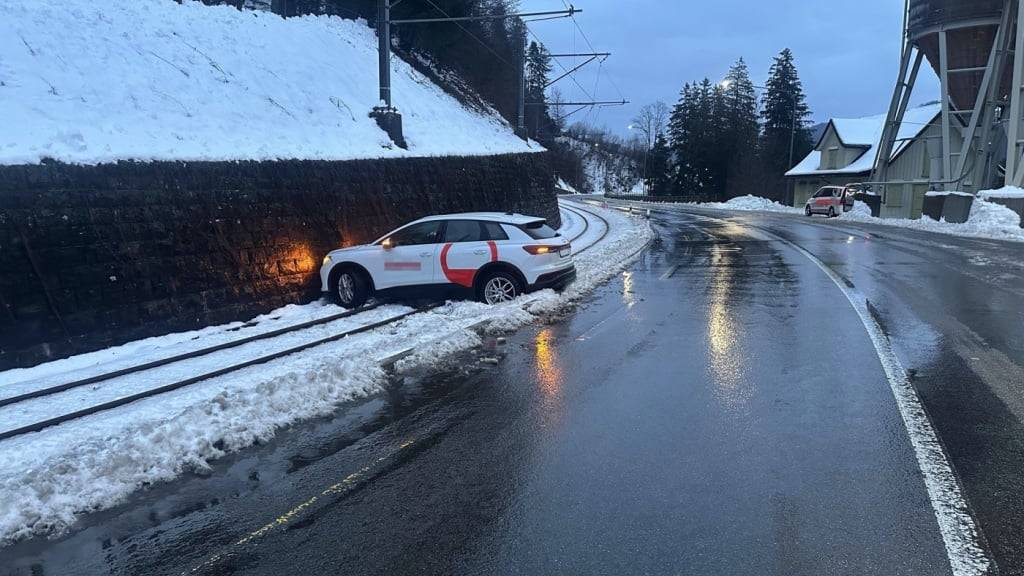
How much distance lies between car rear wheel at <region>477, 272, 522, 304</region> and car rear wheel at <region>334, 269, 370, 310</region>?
7.08ft

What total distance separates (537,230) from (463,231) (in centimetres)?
124

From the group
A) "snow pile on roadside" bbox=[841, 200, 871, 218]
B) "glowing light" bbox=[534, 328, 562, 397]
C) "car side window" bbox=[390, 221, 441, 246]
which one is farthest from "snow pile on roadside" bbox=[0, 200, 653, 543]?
"snow pile on roadside" bbox=[841, 200, 871, 218]

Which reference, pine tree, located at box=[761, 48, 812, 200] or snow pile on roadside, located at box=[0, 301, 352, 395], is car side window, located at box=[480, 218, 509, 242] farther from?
pine tree, located at box=[761, 48, 812, 200]

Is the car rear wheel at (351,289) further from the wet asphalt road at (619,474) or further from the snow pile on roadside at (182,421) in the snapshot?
the wet asphalt road at (619,474)

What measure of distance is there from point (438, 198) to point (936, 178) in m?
30.6

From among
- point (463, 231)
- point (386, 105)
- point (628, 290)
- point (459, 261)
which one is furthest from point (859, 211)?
point (459, 261)

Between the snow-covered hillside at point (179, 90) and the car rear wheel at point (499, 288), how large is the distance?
15.7 ft

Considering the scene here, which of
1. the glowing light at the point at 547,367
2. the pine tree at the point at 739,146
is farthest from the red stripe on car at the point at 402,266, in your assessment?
the pine tree at the point at 739,146

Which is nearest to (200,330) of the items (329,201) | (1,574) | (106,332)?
(106,332)

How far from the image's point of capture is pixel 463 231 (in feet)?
37.3

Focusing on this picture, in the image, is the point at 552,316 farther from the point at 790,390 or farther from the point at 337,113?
the point at 337,113

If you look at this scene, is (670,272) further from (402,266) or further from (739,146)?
(739,146)

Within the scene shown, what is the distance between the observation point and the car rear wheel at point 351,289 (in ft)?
38.6

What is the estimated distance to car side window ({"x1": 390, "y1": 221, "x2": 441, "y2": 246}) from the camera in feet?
37.8
